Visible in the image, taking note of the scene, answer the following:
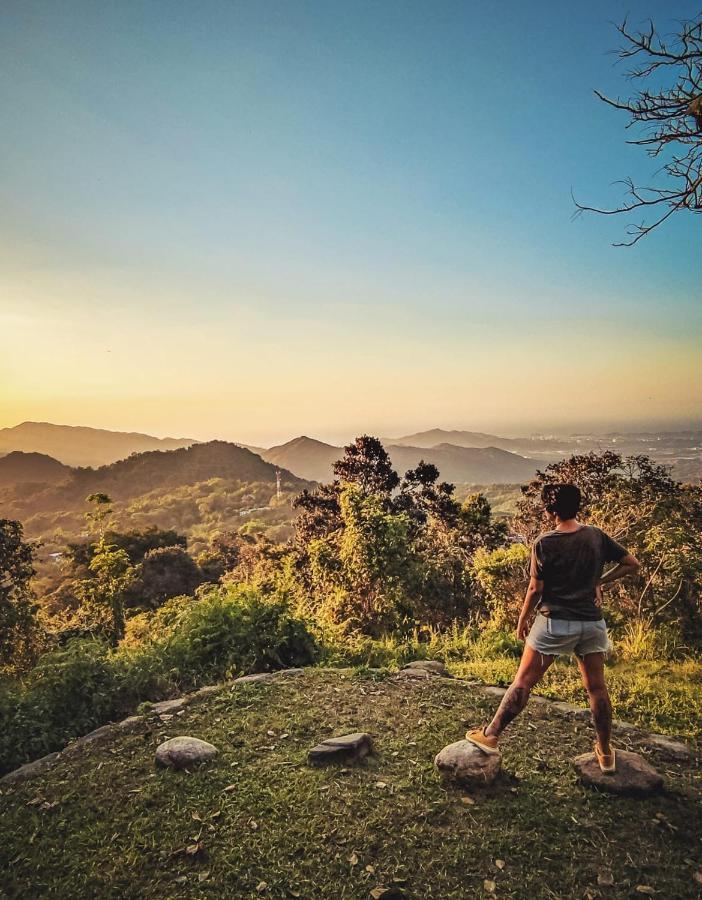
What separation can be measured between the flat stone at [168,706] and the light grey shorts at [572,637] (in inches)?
150

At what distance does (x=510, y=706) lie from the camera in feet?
11.7

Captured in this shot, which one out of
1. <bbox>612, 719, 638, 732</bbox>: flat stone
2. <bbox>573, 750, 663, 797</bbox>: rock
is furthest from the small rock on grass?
<bbox>612, 719, 638, 732</bbox>: flat stone

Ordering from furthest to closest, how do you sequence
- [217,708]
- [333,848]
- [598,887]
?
[217,708], [333,848], [598,887]

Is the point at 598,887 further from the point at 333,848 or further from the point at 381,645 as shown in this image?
the point at 381,645

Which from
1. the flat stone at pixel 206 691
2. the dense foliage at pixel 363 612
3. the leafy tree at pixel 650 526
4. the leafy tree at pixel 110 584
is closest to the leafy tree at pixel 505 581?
the dense foliage at pixel 363 612

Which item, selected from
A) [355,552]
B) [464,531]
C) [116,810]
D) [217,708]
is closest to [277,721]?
[217,708]

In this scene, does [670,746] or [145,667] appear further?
[145,667]

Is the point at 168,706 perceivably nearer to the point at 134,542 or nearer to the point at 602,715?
the point at 602,715

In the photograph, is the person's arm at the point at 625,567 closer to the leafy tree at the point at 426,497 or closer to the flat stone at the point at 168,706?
the flat stone at the point at 168,706

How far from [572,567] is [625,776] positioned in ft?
4.95

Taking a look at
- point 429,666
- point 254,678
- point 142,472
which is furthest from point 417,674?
point 142,472

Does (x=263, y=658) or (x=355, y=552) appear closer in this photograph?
(x=263, y=658)

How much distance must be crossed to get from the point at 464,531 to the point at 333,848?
1381 centimetres

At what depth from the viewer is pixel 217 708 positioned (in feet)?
16.5
